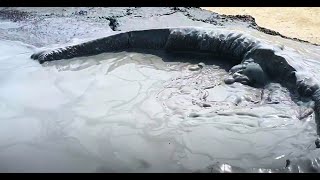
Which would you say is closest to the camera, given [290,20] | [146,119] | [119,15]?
[146,119]

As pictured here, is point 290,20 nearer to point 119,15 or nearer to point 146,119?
point 119,15

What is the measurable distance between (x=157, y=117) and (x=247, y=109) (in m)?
0.85

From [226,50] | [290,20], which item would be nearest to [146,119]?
[226,50]

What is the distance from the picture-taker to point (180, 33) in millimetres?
4641

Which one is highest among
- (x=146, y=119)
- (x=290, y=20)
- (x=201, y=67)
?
(x=290, y=20)

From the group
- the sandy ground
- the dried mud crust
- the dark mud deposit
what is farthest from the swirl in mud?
the sandy ground

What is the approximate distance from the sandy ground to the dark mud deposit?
1.39 ft

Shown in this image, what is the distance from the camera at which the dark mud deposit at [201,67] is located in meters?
2.97

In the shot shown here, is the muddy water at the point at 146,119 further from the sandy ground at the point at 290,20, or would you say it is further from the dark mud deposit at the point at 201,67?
the sandy ground at the point at 290,20

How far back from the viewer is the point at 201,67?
4355mm

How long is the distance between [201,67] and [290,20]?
2.27m
